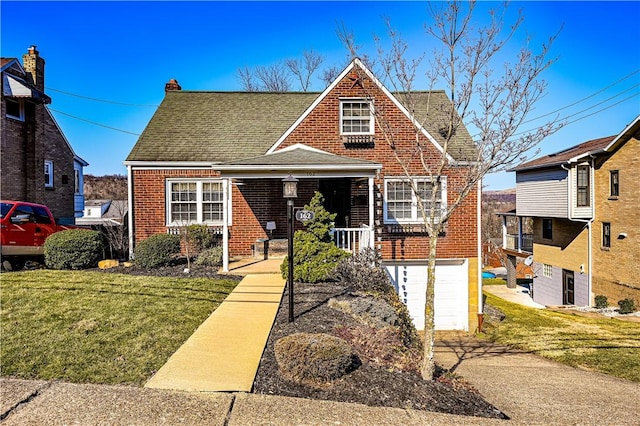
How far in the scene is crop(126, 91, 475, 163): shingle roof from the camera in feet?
47.3

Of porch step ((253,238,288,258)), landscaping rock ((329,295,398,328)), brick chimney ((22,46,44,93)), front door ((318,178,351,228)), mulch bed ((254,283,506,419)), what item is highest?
brick chimney ((22,46,44,93))

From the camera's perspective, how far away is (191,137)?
1524cm

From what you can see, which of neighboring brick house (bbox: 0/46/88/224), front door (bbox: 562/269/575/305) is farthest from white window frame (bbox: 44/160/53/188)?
front door (bbox: 562/269/575/305)

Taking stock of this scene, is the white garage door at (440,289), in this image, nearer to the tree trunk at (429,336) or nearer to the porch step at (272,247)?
the porch step at (272,247)

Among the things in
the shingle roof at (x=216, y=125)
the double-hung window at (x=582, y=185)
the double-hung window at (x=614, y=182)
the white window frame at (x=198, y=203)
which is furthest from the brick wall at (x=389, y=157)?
the double-hung window at (x=582, y=185)

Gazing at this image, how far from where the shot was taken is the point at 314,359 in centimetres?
508

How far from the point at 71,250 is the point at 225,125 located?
7262mm

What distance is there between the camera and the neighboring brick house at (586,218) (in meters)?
19.8

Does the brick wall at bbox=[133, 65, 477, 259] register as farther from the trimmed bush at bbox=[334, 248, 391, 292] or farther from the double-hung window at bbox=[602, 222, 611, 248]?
the double-hung window at bbox=[602, 222, 611, 248]

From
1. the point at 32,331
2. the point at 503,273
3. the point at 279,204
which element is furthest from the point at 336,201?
the point at 503,273

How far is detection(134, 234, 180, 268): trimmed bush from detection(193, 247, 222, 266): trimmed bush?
0.77m

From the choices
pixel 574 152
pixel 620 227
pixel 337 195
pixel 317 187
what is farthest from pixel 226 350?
pixel 574 152

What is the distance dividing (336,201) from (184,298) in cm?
744

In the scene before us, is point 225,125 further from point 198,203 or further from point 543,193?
point 543,193
